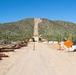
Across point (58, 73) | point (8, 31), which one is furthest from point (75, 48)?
point (8, 31)

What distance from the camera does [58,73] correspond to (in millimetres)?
13250

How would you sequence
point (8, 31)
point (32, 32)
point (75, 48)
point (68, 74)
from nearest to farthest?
1. point (68, 74)
2. point (75, 48)
3. point (8, 31)
4. point (32, 32)

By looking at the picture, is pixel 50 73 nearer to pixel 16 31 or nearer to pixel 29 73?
pixel 29 73

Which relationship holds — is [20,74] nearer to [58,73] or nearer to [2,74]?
[2,74]

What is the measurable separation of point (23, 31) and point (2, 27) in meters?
16.8

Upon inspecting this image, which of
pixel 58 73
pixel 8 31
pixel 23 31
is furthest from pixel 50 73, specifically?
pixel 23 31

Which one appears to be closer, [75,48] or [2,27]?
[75,48]

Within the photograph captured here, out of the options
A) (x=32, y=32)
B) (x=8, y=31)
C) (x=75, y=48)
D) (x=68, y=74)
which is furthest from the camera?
(x=32, y=32)

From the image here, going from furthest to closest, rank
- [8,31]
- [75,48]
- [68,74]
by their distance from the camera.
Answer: [8,31] < [75,48] < [68,74]

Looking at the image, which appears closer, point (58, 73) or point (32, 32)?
point (58, 73)

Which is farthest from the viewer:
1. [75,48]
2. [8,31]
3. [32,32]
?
[32,32]

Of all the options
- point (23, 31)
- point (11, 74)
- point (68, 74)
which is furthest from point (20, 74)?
point (23, 31)

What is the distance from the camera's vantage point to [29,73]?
13.4 meters

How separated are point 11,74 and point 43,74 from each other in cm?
165
